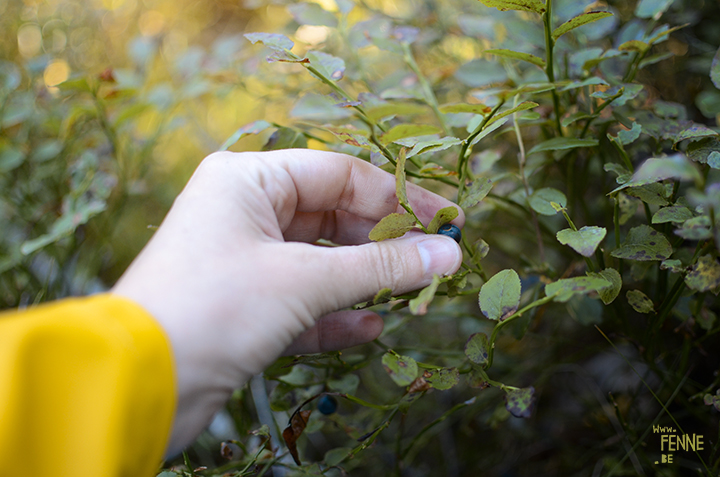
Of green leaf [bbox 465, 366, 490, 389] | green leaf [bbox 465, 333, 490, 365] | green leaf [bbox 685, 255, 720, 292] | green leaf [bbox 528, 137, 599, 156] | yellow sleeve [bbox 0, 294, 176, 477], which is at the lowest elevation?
green leaf [bbox 465, 366, 490, 389]

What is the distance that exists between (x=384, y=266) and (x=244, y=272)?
16 centimetres

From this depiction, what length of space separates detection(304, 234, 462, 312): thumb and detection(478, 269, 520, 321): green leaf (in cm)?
5

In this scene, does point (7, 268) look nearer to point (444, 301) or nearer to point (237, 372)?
point (237, 372)

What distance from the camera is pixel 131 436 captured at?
1.33ft

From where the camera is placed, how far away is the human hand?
0.44 m

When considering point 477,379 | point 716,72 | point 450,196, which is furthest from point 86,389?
point 450,196

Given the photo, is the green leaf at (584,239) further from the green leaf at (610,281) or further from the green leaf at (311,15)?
the green leaf at (311,15)

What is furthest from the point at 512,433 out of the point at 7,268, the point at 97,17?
the point at 97,17

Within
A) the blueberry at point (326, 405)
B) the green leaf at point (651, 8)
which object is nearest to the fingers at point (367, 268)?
the blueberry at point (326, 405)

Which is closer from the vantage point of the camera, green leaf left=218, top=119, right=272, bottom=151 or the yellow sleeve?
the yellow sleeve

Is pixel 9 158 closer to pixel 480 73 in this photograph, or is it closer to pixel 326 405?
pixel 326 405

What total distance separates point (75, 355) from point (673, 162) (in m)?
0.52

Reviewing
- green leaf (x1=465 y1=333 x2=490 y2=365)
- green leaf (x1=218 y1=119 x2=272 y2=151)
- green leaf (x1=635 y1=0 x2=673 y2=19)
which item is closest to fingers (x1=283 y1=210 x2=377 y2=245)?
green leaf (x1=218 y1=119 x2=272 y2=151)

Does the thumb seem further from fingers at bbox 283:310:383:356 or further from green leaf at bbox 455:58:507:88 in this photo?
green leaf at bbox 455:58:507:88
